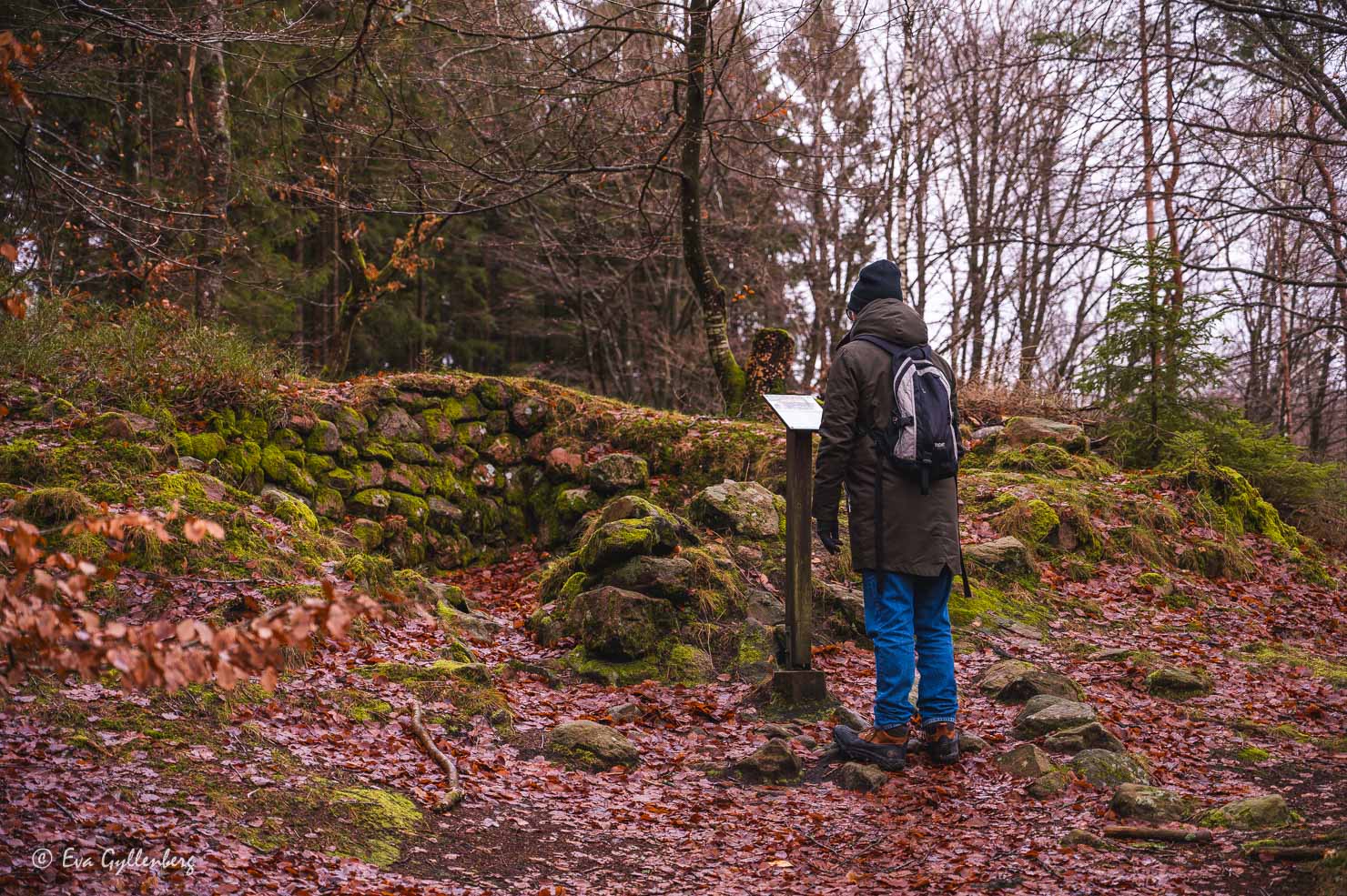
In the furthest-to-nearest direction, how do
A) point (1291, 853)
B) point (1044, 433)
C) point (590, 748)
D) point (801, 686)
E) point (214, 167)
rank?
point (214, 167), point (1044, 433), point (801, 686), point (590, 748), point (1291, 853)

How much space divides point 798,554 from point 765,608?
1.63 meters

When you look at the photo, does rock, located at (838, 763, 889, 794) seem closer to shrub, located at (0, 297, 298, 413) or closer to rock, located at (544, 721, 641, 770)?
rock, located at (544, 721, 641, 770)

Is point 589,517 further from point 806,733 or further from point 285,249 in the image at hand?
point 285,249

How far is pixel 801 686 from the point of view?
5602 mm

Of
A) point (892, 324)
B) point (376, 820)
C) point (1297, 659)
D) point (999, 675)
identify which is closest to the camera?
point (376, 820)

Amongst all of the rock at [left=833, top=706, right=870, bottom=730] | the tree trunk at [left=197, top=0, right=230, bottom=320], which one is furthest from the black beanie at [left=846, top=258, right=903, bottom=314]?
the tree trunk at [left=197, top=0, right=230, bottom=320]

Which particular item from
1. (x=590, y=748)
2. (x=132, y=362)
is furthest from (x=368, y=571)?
(x=132, y=362)

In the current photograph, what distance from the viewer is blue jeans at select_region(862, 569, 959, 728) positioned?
4594mm

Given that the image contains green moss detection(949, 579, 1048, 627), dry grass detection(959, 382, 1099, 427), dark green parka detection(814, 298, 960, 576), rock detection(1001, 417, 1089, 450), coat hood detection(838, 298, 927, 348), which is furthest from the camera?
dry grass detection(959, 382, 1099, 427)

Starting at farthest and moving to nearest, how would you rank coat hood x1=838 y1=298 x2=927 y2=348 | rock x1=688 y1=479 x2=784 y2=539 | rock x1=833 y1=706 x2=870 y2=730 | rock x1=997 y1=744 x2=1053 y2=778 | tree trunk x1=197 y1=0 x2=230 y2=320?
1. tree trunk x1=197 y1=0 x2=230 y2=320
2. rock x1=688 y1=479 x2=784 y2=539
3. rock x1=833 y1=706 x2=870 y2=730
4. coat hood x1=838 y1=298 x2=927 y2=348
5. rock x1=997 y1=744 x2=1053 y2=778

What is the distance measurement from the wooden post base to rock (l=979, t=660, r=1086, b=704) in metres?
1.15

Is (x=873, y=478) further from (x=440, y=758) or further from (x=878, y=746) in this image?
(x=440, y=758)

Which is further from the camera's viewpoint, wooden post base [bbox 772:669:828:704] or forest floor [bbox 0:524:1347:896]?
wooden post base [bbox 772:669:828:704]

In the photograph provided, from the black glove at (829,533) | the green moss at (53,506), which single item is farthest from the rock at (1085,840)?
the green moss at (53,506)
